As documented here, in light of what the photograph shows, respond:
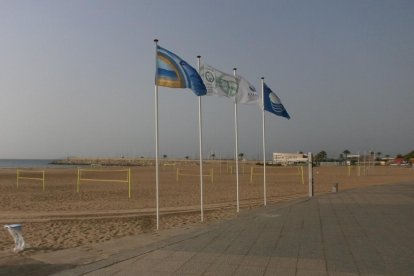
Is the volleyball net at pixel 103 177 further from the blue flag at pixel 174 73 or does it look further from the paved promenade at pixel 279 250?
the paved promenade at pixel 279 250

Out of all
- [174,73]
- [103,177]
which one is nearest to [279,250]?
[174,73]

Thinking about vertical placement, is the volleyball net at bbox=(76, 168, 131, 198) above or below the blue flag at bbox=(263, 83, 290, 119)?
below

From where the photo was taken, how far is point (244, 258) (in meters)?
6.16

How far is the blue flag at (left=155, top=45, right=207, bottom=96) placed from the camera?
10.2m

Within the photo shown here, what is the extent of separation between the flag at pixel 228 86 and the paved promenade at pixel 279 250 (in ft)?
12.1

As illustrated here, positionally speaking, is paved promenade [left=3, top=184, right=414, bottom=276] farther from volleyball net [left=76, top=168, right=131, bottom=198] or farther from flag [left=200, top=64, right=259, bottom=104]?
volleyball net [left=76, top=168, right=131, bottom=198]

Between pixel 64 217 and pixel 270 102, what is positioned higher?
pixel 270 102

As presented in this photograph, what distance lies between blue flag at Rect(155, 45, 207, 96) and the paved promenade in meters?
3.34

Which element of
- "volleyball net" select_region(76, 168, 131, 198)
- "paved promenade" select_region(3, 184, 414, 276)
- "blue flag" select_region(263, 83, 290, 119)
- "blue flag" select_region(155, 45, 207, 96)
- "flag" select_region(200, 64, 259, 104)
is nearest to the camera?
"paved promenade" select_region(3, 184, 414, 276)

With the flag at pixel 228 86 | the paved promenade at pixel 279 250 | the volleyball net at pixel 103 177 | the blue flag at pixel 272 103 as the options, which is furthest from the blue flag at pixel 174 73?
the volleyball net at pixel 103 177

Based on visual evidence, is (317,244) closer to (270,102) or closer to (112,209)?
(270,102)

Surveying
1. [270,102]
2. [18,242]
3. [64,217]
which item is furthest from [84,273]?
[270,102]

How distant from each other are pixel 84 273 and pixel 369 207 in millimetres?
9453

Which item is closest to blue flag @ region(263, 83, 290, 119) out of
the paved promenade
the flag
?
the flag
